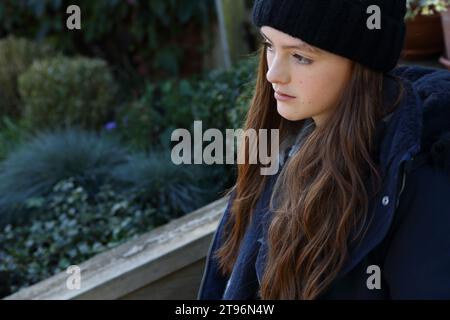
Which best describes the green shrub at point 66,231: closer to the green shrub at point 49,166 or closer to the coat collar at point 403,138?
the green shrub at point 49,166

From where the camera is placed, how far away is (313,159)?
1.71 meters

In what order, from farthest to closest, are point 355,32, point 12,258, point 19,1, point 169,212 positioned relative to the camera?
point 19,1, point 169,212, point 12,258, point 355,32

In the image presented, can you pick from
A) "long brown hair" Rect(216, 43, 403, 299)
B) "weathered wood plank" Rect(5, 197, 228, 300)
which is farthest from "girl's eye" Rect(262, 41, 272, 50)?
"weathered wood plank" Rect(5, 197, 228, 300)

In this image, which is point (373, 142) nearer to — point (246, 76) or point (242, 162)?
point (242, 162)

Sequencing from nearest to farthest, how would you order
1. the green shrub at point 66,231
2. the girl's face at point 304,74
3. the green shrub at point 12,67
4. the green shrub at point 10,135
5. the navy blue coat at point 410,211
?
the navy blue coat at point 410,211 → the girl's face at point 304,74 → the green shrub at point 66,231 → the green shrub at point 10,135 → the green shrub at point 12,67

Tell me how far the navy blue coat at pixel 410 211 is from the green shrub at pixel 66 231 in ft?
6.92

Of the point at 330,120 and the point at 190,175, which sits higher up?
the point at 330,120

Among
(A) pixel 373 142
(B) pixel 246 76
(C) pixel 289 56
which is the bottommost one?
(B) pixel 246 76

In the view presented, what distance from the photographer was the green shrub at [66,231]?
3496 mm

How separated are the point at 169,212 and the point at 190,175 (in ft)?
0.80

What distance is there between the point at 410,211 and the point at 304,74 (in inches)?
16.4

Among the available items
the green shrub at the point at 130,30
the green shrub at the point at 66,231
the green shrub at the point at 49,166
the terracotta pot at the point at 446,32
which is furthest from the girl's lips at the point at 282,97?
the green shrub at the point at 130,30

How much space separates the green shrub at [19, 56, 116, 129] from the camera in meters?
5.23

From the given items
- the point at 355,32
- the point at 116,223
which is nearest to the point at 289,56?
the point at 355,32
